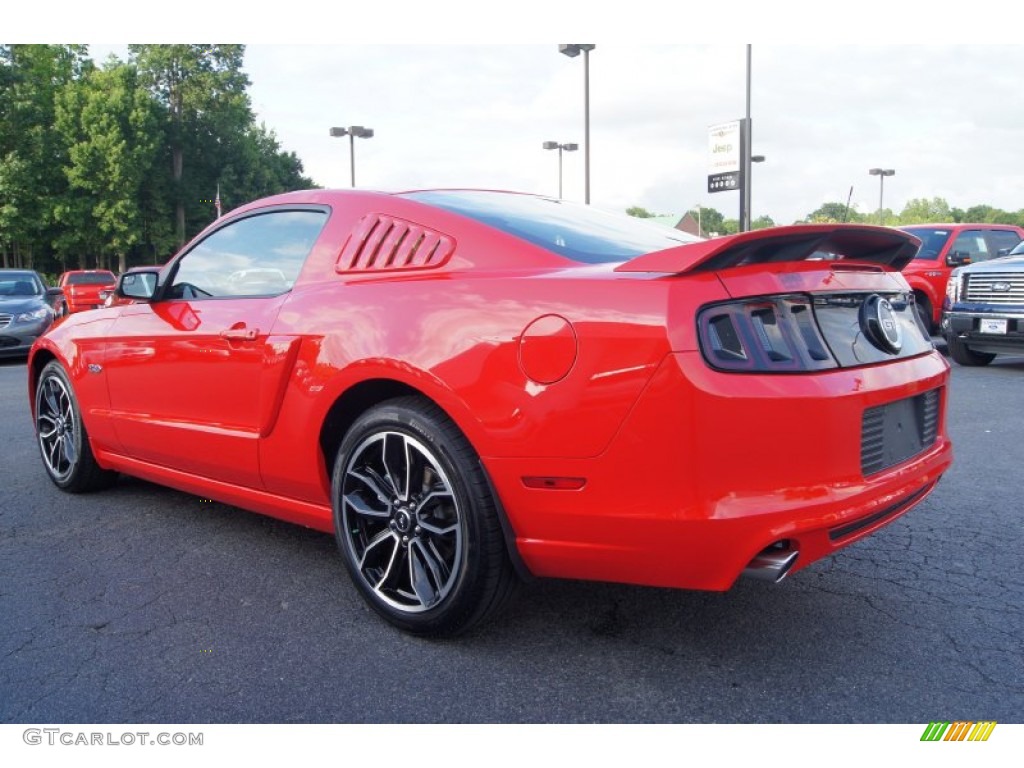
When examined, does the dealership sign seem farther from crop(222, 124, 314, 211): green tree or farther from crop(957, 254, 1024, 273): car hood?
crop(222, 124, 314, 211): green tree

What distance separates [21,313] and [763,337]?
13.5 metres

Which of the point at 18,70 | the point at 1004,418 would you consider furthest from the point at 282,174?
the point at 1004,418

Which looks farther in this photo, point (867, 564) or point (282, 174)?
point (282, 174)

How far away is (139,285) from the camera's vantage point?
13.6 feet

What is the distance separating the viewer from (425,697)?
97.2 inches

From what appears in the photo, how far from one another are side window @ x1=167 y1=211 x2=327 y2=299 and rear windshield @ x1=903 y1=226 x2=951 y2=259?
449 inches

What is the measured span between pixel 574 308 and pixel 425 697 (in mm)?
1148

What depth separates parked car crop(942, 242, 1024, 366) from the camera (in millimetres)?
9516

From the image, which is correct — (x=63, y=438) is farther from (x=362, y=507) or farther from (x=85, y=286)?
(x=85, y=286)

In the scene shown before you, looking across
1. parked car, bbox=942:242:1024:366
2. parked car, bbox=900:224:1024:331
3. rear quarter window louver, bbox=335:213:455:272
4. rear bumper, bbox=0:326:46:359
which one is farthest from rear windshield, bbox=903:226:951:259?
rear bumper, bbox=0:326:46:359

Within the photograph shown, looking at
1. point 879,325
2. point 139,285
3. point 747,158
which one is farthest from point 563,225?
point 747,158

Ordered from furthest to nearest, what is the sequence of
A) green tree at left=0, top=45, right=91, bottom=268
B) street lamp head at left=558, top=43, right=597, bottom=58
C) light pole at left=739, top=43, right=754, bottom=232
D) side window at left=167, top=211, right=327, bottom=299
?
1. green tree at left=0, top=45, right=91, bottom=268
2. street lamp head at left=558, top=43, right=597, bottom=58
3. light pole at left=739, top=43, right=754, bottom=232
4. side window at left=167, top=211, right=327, bottom=299

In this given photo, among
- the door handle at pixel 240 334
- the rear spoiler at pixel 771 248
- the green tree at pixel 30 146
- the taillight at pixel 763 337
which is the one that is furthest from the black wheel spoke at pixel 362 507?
the green tree at pixel 30 146

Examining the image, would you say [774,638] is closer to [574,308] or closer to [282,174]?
[574,308]
